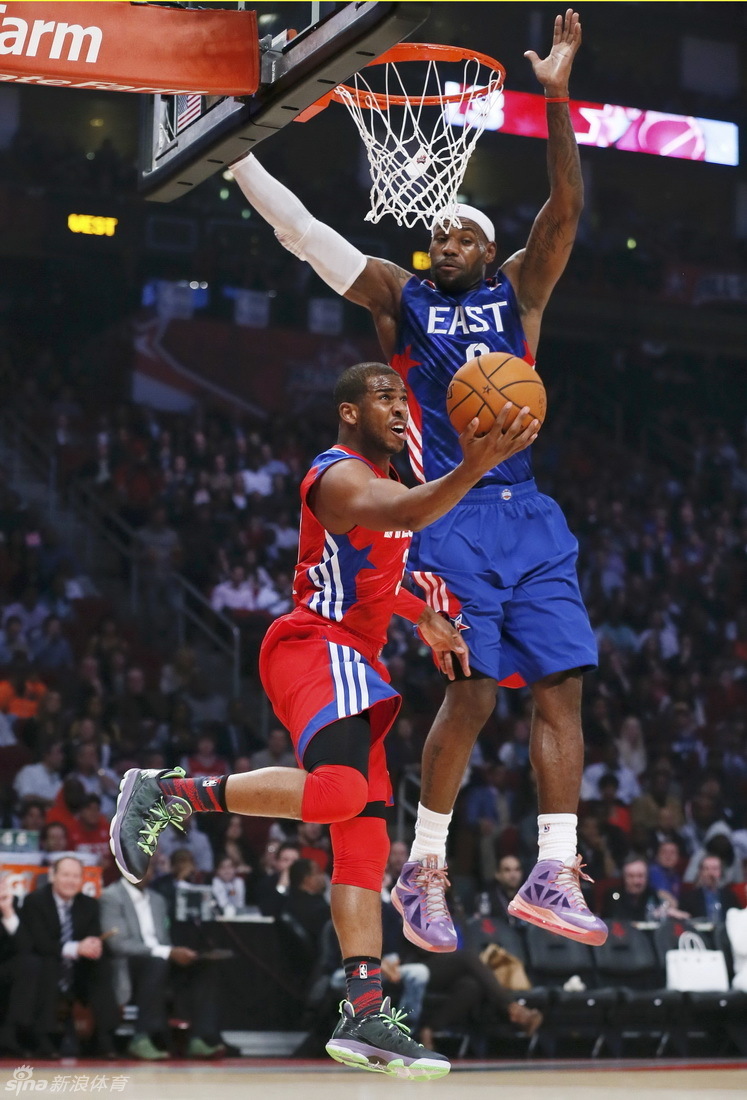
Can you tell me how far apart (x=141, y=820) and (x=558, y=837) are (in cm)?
160

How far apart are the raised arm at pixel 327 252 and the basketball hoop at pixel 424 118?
0.68ft

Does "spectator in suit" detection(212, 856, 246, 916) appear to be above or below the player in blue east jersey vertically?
below

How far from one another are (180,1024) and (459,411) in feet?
20.9

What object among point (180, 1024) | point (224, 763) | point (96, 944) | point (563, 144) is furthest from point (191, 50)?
point (224, 763)

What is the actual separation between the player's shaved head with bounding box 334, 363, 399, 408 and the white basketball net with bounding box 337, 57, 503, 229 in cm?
83

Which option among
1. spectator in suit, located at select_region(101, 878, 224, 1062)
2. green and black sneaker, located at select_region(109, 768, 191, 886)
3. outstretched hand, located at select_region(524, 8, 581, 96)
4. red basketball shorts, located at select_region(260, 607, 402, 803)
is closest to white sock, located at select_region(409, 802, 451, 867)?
red basketball shorts, located at select_region(260, 607, 402, 803)

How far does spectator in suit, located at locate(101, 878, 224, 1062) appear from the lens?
30.9 ft

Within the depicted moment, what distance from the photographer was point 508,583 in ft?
18.1

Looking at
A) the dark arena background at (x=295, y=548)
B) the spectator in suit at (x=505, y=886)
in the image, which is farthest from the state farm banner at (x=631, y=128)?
the spectator in suit at (x=505, y=886)

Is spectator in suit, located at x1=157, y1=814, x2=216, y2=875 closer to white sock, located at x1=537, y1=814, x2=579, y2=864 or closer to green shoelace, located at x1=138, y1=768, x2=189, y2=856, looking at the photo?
green shoelace, located at x1=138, y1=768, x2=189, y2=856

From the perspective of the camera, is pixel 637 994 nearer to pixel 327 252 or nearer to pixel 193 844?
pixel 193 844

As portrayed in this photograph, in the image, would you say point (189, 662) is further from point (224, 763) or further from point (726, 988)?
point (726, 988)

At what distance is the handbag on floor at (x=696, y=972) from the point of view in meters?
10.9

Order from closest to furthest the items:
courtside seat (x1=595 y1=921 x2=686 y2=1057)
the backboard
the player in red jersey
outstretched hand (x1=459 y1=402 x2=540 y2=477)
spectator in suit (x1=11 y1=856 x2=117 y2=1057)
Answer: outstretched hand (x1=459 y1=402 x2=540 y2=477) → the backboard → the player in red jersey → spectator in suit (x1=11 y1=856 x2=117 y2=1057) → courtside seat (x1=595 y1=921 x2=686 y2=1057)
